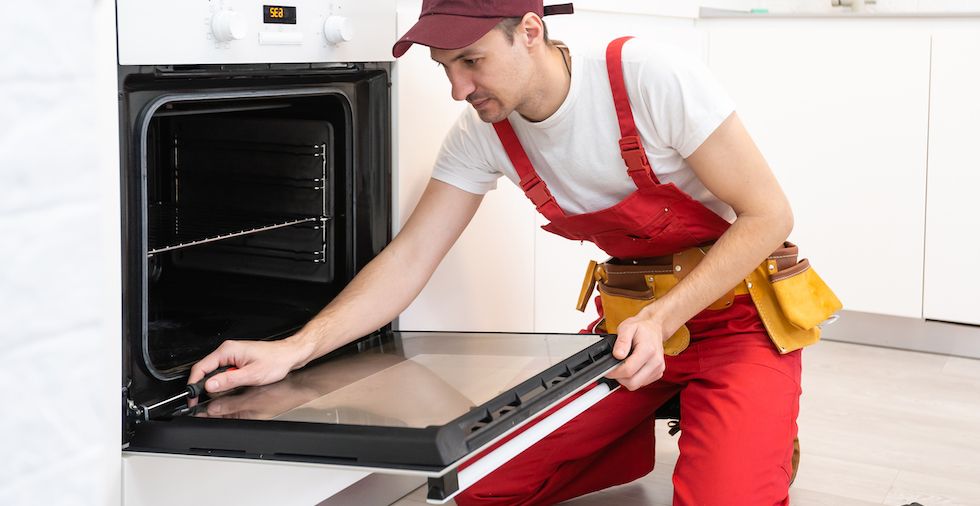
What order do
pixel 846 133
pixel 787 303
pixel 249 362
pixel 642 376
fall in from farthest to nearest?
pixel 846 133
pixel 787 303
pixel 642 376
pixel 249 362

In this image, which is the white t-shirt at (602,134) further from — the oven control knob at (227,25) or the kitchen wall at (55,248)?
the kitchen wall at (55,248)

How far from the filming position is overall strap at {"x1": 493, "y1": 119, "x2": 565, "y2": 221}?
5.91 feet

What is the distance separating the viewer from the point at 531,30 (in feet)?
5.42

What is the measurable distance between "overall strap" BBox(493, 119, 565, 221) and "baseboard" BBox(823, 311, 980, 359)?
1691mm

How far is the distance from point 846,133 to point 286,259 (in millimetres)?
1819

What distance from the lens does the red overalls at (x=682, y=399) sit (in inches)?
68.9

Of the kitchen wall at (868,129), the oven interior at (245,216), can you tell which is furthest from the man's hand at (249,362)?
the kitchen wall at (868,129)

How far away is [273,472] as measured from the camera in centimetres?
161

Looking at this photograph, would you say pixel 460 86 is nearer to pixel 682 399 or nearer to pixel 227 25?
pixel 227 25

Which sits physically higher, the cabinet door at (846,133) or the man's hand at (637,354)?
the cabinet door at (846,133)

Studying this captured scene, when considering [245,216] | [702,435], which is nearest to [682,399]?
[702,435]

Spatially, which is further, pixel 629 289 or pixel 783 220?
pixel 629 289

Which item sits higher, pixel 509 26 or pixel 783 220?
pixel 509 26

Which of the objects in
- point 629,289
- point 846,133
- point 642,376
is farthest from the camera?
point 846,133
